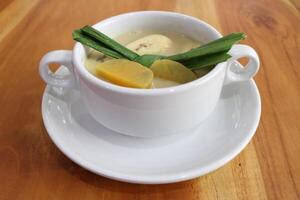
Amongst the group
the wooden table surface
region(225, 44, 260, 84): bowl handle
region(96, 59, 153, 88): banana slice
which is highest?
region(96, 59, 153, 88): banana slice

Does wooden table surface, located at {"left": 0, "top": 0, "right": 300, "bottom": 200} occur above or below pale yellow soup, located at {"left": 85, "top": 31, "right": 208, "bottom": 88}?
below

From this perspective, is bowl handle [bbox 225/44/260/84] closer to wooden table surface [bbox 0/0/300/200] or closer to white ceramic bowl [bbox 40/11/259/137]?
white ceramic bowl [bbox 40/11/259/137]

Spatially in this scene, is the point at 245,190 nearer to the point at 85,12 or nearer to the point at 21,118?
the point at 21,118

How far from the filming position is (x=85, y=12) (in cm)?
121

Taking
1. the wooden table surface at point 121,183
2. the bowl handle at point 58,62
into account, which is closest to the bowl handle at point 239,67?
the wooden table surface at point 121,183

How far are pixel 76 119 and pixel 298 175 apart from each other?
436mm

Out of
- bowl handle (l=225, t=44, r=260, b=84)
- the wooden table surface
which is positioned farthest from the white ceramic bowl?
the wooden table surface

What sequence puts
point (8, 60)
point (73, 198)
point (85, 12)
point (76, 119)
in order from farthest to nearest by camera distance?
point (85, 12)
point (8, 60)
point (76, 119)
point (73, 198)

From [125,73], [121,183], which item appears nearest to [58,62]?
[125,73]

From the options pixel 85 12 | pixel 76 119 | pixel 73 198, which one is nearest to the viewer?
pixel 73 198

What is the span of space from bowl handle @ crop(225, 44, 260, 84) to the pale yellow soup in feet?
0.22

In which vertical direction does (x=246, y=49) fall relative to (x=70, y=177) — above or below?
above

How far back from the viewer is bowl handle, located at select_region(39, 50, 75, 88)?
0.75 m

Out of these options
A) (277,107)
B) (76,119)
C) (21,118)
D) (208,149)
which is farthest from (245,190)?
(21,118)
